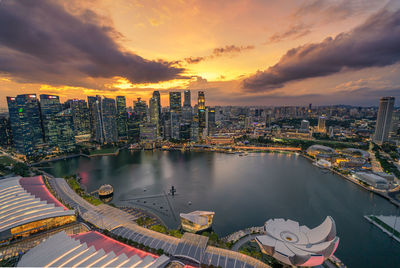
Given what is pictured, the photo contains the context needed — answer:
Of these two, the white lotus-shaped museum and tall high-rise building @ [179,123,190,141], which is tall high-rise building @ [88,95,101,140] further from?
the white lotus-shaped museum

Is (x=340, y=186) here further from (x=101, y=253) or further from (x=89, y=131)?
(x=89, y=131)

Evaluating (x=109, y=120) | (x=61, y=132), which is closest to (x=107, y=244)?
(x=61, y=132)

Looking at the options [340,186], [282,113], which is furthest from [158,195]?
[282,113]

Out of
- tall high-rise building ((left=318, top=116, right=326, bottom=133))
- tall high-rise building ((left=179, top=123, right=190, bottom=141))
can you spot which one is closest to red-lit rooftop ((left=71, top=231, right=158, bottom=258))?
tall high-rise building ((left=179, top=123, right=190, bottom=141))

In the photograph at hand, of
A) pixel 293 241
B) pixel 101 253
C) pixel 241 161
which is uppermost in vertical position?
pixel 101 253

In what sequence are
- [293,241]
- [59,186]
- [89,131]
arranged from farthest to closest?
[89,131] → [59,186] → [293,241]

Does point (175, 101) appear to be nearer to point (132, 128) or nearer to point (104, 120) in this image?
point (132, 128)

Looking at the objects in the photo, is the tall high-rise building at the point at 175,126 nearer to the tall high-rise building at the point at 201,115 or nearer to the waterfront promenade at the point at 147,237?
the tall high-rise building at the point at 201,115
